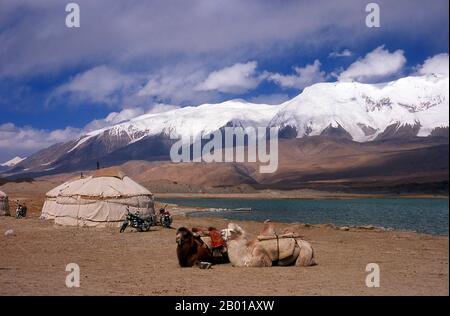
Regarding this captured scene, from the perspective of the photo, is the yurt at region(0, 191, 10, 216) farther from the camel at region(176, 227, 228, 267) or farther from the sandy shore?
the camel at region(176, 227, 228, 267)

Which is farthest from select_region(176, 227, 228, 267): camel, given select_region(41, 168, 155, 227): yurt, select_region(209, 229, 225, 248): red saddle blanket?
select_region(41, 168, 155, 227): yurt

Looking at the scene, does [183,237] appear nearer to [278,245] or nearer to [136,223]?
[278,245]

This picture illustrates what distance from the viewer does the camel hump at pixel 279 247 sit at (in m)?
12.1

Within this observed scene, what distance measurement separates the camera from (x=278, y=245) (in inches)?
481

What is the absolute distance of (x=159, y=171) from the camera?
182250 millimetres

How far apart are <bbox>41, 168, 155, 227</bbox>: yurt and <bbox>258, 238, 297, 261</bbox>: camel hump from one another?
14434 mm

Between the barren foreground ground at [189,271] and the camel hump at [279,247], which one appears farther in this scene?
the camel hump at [279,247]

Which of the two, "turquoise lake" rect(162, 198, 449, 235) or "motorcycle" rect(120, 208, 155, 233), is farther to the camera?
"turquoise lake" rect(162, 198, 449, 235)

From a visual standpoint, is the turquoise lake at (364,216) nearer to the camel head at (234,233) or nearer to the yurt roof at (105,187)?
the yurt roof at (105,187)

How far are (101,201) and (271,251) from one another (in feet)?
48.5

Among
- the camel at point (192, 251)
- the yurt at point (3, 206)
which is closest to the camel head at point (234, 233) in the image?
the camel at point (192, 251)

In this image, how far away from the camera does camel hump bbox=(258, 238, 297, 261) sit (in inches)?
477

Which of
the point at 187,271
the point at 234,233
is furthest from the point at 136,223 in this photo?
the point at 187,271

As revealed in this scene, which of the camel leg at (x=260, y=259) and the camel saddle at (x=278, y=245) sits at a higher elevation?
the camel saddle at (x=278, y=245)
